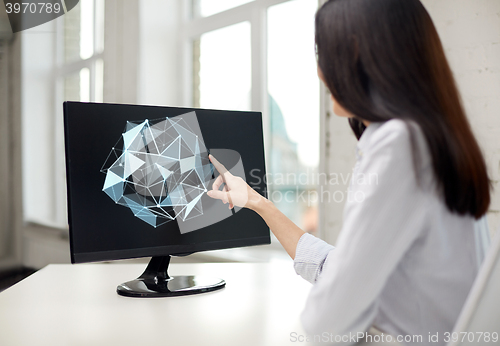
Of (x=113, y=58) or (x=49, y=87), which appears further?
(x=49, y=87)

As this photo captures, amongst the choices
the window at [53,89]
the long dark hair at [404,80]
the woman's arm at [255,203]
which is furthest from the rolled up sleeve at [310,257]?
the window at [53,89]

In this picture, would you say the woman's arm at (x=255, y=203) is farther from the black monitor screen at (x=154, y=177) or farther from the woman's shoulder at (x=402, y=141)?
the woman's shoulder at (x=402, y=141)

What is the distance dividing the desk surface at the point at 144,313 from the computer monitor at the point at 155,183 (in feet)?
0.24

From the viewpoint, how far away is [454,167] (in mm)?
552

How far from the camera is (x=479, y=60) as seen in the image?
133 cm

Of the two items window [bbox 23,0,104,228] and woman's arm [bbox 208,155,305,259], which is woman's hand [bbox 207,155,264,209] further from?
window [bbox 23,0,104,228]

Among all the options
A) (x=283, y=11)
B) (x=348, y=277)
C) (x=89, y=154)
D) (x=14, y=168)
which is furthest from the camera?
(x=14, y=168)

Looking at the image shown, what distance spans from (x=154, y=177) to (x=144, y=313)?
1.02 ft

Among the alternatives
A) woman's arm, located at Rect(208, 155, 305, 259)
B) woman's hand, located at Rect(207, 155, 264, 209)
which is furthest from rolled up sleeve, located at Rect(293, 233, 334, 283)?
woman's hand, located at Rect(207, 155, 264, 209)

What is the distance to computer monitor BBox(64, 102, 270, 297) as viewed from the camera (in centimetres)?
93

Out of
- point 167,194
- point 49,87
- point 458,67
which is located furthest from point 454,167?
point 49,87

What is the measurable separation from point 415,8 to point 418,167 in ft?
0.87

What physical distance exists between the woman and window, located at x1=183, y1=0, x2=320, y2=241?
4.53 ft

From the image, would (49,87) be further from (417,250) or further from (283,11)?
(417,250)
